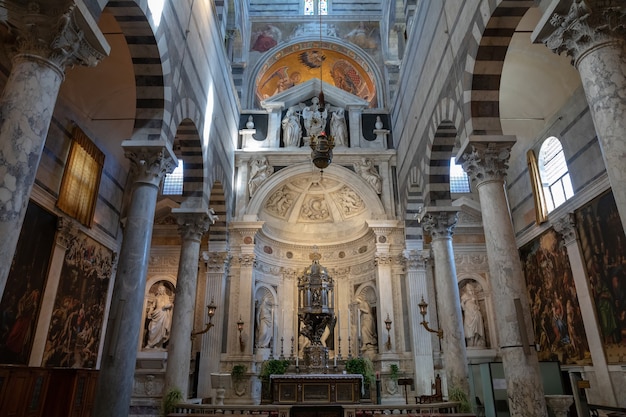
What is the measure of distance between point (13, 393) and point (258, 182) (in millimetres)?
10461

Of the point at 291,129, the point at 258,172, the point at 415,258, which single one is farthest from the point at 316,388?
the point at 291,129

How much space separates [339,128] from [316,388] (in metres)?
10.1

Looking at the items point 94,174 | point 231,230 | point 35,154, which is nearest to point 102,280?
point 94,174

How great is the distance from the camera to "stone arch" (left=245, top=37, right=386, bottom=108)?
68.6 ft

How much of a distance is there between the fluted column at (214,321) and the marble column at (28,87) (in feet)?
35.3

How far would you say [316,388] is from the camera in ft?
41.3

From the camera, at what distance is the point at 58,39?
5.25m

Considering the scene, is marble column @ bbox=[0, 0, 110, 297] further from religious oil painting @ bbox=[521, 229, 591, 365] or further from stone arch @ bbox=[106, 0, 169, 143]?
religious oil painting @ bbox=[521, 229, 591, 365]

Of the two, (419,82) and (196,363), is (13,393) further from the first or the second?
(419,82)

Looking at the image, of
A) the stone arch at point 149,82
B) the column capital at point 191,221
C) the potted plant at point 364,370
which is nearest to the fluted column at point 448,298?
the potted plant at point 364,370

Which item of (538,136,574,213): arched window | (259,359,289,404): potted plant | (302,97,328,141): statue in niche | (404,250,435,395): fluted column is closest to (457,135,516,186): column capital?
(538,136,574,213): arched window

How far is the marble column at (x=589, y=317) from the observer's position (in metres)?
10.6

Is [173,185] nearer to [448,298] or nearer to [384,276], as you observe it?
[384,276]

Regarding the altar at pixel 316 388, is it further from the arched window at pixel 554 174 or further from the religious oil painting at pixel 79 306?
the arched window at pixel 554 174
